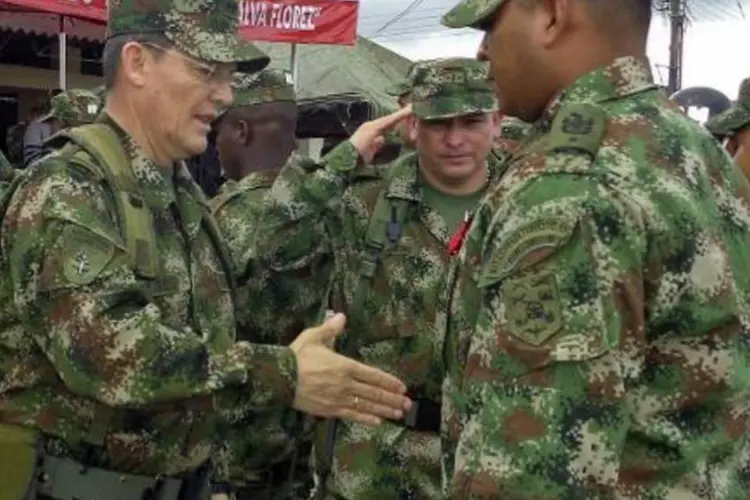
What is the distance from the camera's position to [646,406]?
1.94 meters

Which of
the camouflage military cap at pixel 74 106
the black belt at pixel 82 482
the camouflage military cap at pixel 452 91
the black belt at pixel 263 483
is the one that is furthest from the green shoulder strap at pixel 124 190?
the camouflage military cap at pixel 74 106

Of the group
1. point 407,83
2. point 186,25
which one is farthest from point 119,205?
point 407,83

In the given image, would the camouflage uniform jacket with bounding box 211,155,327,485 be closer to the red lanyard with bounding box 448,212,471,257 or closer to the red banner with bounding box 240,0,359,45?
the red lanyard with bounding box 448,212,471,257

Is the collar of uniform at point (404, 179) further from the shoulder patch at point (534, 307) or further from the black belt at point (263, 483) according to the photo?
the shoulder patch at point (534, 307)

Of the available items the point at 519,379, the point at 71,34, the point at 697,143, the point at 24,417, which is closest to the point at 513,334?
the point at 519,379

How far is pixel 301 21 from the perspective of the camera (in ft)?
43.3

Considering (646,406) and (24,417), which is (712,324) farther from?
(24,417)

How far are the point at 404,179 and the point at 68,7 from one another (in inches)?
287

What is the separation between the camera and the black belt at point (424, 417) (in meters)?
3.66

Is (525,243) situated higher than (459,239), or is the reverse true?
(525,243)

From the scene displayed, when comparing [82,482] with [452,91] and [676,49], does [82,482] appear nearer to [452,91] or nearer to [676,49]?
[452,91]

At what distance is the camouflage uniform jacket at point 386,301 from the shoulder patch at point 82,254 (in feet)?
3.93

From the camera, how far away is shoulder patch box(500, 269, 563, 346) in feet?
5.82

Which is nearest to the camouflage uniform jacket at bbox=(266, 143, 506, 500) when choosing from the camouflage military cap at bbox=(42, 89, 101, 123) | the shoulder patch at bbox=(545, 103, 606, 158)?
the shoulder patch at bbox=(545, 103, 606, 158)
